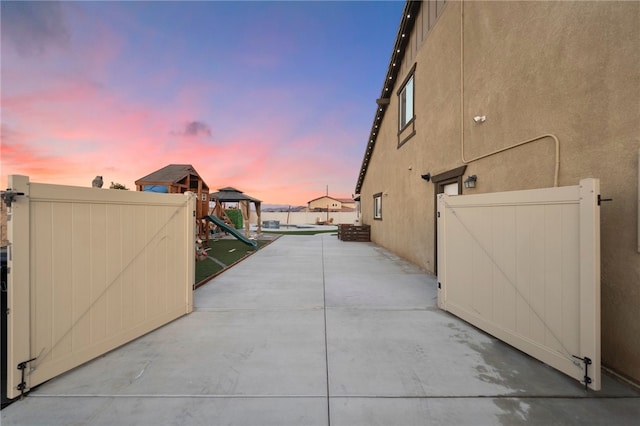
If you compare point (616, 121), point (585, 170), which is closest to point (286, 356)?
point (585, 170)

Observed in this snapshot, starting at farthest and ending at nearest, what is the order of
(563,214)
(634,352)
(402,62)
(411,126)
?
(402,62)
(411,126)
(563,214)
(634,352)

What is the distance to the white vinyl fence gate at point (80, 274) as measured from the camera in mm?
2125

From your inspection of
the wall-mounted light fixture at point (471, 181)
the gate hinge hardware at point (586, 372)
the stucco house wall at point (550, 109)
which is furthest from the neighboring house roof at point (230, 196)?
the gate hinge hardware at point (586, 372)

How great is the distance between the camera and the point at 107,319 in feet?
9.11

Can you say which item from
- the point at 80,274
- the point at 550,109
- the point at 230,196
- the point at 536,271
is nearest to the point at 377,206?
the point at 550,109

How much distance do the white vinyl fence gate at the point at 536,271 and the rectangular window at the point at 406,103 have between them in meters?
5.56

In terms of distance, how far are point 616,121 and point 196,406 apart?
438 centimetres

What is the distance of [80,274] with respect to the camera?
256cm

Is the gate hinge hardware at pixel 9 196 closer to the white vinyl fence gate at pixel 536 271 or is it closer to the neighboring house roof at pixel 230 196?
the white vinyl fence gate at pixel 536 271

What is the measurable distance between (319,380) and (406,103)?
8.80 meters

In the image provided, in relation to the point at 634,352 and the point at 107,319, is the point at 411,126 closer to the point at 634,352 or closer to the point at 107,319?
the point at 634,352

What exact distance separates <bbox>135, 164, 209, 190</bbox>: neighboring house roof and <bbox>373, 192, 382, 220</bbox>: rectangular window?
29.7 ft

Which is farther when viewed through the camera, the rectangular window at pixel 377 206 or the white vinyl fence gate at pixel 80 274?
the rectangular window at pixel 377 206

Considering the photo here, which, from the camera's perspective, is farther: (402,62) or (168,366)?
(402,62)
